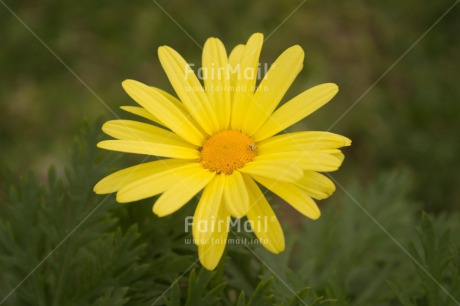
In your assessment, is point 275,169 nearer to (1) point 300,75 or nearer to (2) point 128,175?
(2) point 128,175

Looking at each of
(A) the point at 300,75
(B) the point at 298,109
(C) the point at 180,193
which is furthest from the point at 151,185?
(A) the point at 300,75

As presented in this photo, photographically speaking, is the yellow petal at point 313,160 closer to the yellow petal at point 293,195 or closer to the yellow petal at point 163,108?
the yellow petal at point 293,195

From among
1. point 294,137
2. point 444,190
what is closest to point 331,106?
point 444,190

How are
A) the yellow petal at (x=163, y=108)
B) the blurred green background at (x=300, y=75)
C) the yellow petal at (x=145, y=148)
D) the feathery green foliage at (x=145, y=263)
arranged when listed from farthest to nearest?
1. the blurred green background at (x=300, y=75)
2. the feathery green foliage at (x=145, y=263)
3. the yellow petal at (x=163, y=108)
4. the yellow petal at (x=145, y=148)

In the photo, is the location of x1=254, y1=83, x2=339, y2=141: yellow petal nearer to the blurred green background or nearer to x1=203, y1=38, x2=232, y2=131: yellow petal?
x1=203, y1=38, x2=232, y2=131: yellow petal

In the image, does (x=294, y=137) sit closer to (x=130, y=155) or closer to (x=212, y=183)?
(x=212, y=183)

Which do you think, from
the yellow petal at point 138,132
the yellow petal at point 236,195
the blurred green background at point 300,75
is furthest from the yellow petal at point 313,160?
the blurred green background at point 300,75

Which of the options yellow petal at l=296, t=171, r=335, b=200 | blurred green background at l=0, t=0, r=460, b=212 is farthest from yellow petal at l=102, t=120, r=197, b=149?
blurred green background at l=0, t=0, r=460, b=212
